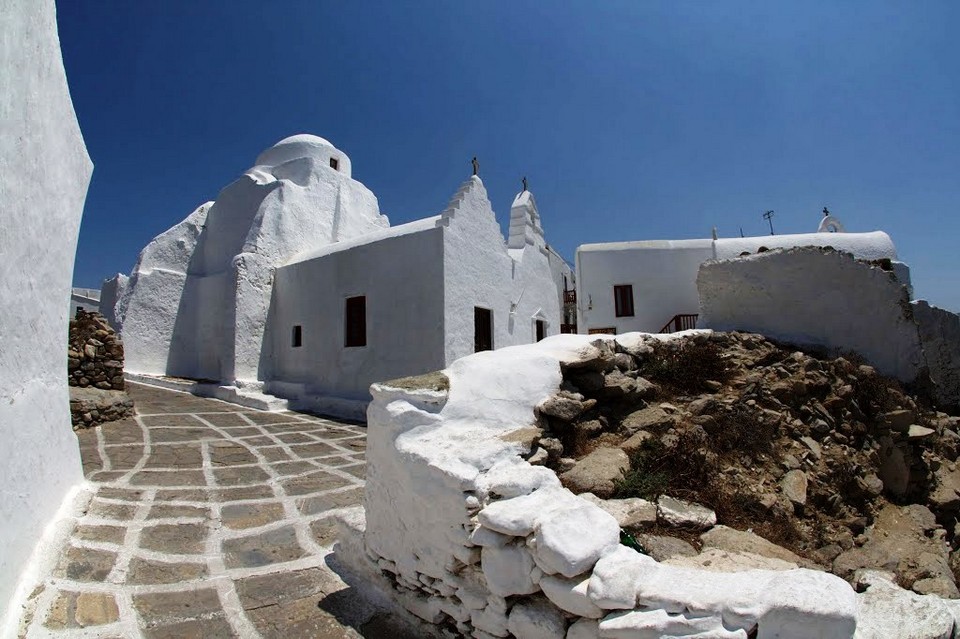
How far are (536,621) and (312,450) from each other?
199 inches

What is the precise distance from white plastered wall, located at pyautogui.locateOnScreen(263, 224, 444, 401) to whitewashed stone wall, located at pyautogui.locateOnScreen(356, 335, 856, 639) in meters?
5.24

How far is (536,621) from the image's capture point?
74.1 inches

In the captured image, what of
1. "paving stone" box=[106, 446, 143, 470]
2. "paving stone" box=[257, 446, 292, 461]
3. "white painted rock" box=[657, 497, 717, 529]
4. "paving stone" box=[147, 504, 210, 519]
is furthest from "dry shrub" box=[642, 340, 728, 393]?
"paving stone" box=[106, 446, 143, 470]

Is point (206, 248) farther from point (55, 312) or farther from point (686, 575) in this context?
point (686, 575)

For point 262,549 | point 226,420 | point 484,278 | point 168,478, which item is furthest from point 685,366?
point 226,420

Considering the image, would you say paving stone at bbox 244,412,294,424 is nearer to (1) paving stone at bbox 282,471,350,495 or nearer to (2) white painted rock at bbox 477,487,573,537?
(1) paving stone at bbox 282,471,350,495

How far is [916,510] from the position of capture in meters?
3.99

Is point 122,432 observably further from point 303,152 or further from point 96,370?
point 303,152

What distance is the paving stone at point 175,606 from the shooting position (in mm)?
2566

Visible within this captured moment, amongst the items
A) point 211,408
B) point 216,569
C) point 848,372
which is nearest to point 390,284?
point 211,408

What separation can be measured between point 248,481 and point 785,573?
15.6ft

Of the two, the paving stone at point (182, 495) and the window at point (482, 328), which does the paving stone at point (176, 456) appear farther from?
the window at point (482, 328)

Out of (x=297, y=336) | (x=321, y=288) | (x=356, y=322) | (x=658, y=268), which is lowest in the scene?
(x=297, y=336)

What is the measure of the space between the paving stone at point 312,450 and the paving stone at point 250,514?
68.5 inches
